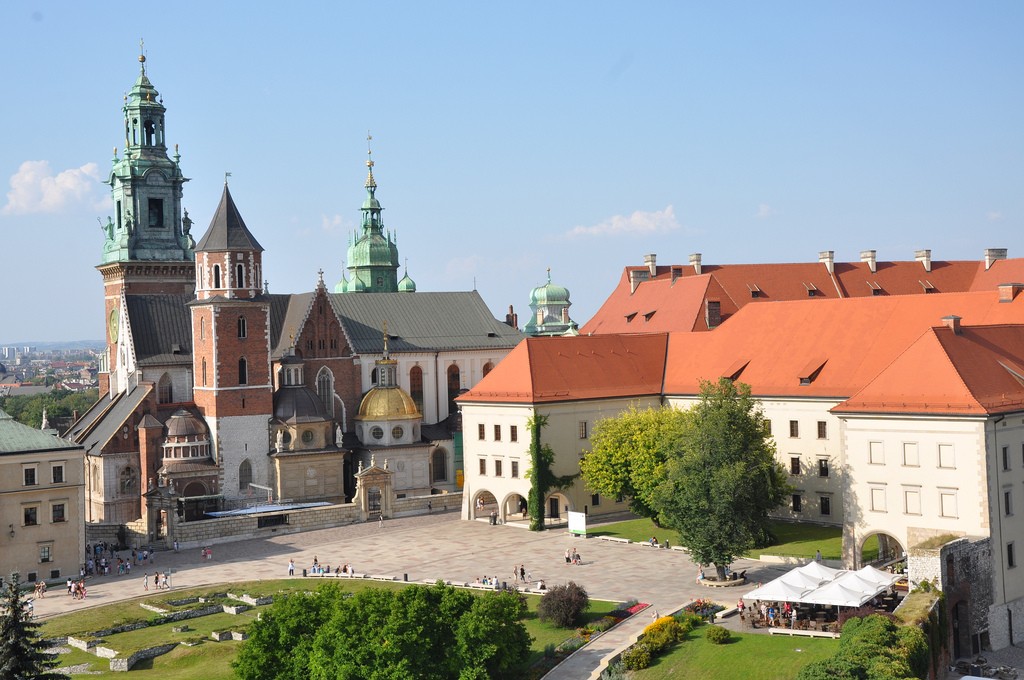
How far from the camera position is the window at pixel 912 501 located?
178 feet

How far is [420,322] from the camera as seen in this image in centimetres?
10019

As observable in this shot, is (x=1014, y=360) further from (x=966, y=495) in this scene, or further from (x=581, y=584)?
(x=581, y=584)

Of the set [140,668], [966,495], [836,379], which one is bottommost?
[140,668]

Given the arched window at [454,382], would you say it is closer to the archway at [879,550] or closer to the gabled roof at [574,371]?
the gabled roof at [574,371]

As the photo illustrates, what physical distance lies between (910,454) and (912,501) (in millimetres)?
1992

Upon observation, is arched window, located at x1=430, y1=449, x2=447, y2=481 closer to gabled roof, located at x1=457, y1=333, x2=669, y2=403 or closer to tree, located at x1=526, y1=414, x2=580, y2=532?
gabled roof, located at x1=457, y1=333, x2=669, y2=403

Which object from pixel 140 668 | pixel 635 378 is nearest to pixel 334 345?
pixel 635 378

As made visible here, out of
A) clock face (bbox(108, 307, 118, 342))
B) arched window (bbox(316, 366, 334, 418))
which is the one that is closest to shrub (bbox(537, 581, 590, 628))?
arched window (bbox(316, 366, 334, 418))

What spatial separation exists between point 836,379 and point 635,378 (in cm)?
1411

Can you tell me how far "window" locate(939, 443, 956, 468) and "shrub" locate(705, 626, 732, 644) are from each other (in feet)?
44.8

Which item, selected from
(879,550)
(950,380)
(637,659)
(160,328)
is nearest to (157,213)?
(160,328)

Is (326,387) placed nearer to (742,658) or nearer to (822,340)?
(822,340)

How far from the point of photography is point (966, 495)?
52.8 m

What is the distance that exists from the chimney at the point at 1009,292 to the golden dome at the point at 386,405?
3972 centimetres
